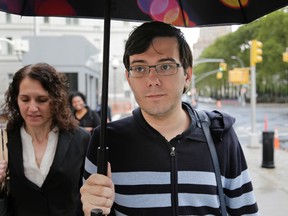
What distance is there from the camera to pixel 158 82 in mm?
1597

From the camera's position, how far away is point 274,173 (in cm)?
828

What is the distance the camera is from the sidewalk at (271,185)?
5.64 meters

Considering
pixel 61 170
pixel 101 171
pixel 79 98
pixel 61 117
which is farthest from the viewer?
pixel 79 98

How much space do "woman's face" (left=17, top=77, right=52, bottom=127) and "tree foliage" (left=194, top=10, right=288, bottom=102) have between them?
1823 cm

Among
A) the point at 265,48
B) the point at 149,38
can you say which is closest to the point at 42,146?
the point at 149,38

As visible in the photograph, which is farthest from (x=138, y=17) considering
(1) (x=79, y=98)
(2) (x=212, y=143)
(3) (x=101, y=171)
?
(1) (x=79, y=98)

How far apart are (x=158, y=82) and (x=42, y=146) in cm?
115

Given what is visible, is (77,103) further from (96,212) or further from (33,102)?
(96,212)

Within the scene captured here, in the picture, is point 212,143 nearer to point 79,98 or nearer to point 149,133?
point 149,133

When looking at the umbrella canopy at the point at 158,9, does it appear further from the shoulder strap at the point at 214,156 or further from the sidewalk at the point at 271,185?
the sidewalk at the point at 271,185

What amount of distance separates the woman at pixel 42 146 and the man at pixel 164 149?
0.65 metres

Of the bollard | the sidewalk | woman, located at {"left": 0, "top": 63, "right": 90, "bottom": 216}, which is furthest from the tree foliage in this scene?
woman, located at {"left": 0, "top": 63, "right": 90, "bottom": 216}

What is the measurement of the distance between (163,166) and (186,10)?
3.18 feet

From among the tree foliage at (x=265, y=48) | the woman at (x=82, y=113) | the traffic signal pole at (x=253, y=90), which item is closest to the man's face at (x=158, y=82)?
the woman at (x=82, y=113)
